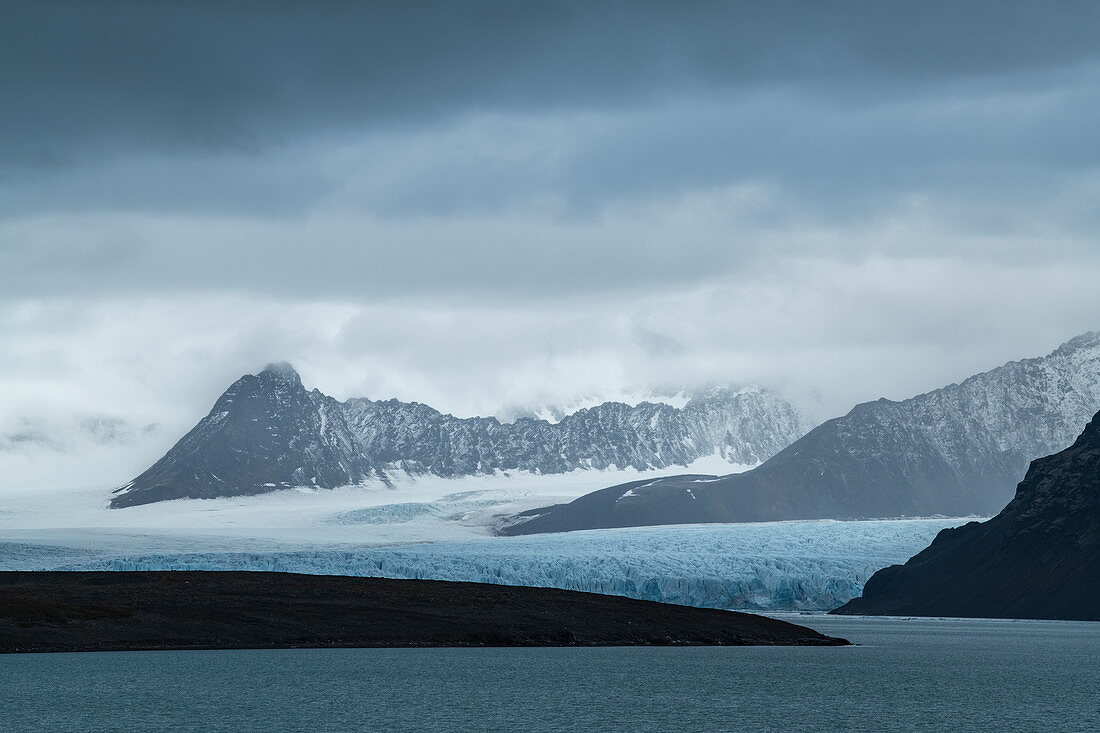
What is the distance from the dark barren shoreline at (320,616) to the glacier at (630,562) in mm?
25778

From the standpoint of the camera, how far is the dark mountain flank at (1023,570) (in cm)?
17712

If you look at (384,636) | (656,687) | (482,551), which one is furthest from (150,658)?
(482,551)

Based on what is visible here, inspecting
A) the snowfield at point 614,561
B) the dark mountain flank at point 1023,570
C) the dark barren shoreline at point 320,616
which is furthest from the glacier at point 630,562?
the dark barren shoreline at point 320,616

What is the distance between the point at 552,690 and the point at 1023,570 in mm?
127875

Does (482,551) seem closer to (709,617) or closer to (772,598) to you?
(772,598)

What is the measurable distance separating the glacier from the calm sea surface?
189 feet

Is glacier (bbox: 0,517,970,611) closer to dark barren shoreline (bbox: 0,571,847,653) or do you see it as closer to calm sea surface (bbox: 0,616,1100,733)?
dark barren shoreline (bbox: 0,571,847,653)

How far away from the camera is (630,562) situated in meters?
170

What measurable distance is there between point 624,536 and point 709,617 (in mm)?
75288

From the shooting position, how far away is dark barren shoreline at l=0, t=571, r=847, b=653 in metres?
95.0

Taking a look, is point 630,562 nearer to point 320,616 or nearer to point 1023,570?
point 1023,570

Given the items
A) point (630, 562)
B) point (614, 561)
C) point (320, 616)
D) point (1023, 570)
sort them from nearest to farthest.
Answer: point (320, 616) < point (614, 561) < point (630, 562) < point (1023, 570)

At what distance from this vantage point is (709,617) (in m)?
123

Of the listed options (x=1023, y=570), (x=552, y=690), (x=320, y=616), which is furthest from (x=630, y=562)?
(x=552, y=690)
